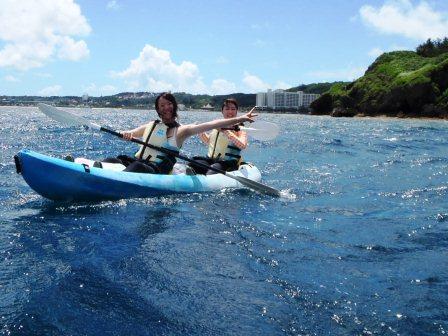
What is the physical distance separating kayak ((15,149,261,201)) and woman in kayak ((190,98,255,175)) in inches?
58.5

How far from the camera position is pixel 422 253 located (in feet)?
15.8

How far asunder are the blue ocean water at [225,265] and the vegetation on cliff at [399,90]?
157 feet

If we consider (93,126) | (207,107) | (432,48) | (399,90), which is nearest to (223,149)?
(93,126)

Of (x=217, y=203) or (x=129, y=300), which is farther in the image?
(x=217, y=203)

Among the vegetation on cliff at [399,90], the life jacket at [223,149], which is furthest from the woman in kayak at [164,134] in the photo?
the vegetation on cliff at [399,90]

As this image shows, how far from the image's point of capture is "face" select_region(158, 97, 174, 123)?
724cm

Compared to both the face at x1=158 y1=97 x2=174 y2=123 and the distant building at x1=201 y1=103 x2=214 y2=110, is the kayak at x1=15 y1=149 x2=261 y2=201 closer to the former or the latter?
the face at x1=158 y1=97 x2=174 y2=123

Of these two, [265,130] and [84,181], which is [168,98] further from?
[265,130]

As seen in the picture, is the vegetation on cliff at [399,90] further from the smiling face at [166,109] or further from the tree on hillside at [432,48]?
the smiling face at [166,109]

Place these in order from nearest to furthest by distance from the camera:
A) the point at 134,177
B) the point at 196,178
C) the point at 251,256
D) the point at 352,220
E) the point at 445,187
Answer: the point at 251,256 < the point at 352,220 < the point at 134,177 < the point at 196,178 < the point at 445,187

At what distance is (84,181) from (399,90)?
53.1 metres

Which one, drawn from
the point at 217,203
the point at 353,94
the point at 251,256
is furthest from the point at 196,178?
the point at 353,94

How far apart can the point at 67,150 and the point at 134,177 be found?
892 centimetres

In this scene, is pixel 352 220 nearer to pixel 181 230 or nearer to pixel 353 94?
pixel 181 230
